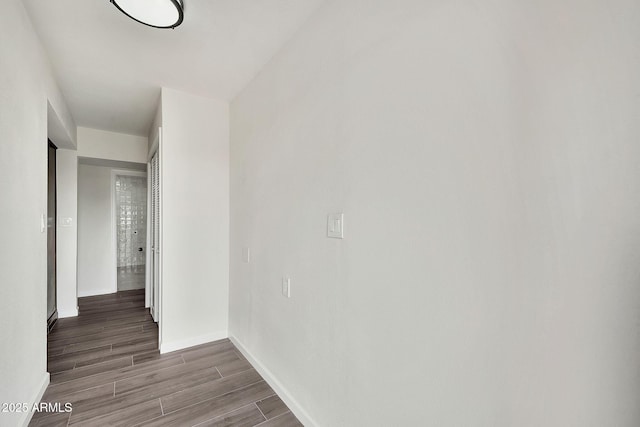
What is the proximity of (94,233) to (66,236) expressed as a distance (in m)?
0.99

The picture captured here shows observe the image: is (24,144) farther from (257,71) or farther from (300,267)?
(300,267)

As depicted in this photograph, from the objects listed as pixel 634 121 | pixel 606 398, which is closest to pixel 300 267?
pixel 606 398

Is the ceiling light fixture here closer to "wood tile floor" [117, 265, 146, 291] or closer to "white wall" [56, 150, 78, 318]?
"white wall" [56, 150, 78, 318]

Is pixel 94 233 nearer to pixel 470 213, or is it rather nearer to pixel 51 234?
pixel 51 234

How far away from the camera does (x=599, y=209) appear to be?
0.65 m

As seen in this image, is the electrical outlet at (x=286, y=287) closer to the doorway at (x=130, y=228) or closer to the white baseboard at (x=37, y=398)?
the white baseboard at (x=37, y=398)

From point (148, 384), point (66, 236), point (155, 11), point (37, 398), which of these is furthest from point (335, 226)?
point (66, 236)

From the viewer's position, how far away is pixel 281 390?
77.7 inches

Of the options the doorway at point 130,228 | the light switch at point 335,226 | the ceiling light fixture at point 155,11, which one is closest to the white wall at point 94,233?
the doorway at point 130,228

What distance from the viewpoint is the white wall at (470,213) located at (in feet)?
2.10

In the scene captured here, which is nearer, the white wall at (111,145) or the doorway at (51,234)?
the doorway at (51,234)

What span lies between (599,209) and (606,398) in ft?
1.38

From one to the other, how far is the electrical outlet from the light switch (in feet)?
1.85

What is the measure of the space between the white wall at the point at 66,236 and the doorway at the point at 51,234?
6 cm
